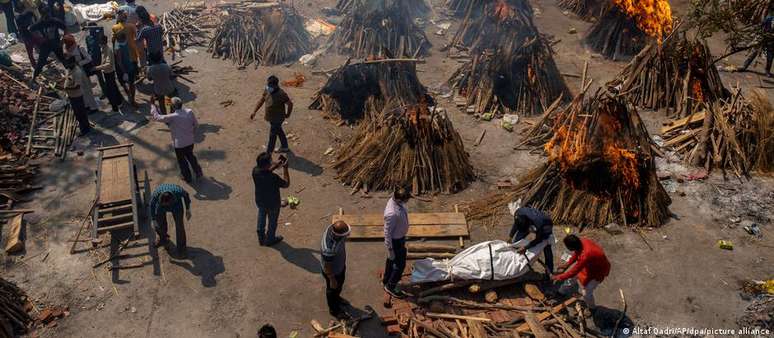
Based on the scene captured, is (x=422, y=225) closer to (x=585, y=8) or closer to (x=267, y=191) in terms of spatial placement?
(x=267, y=191)

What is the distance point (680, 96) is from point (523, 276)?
785cm

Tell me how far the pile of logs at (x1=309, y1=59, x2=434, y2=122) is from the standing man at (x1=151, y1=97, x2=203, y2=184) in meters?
3.98

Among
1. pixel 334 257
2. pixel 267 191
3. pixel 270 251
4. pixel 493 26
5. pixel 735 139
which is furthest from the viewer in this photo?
pixel 493 26

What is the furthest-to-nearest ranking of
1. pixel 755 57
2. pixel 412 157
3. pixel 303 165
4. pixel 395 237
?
1. pixel 755 57
2. pixel 303 165
3. pixel 412 157
4. pixel 395 237

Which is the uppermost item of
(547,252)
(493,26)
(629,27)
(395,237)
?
(629,27)

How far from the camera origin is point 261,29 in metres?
16.6

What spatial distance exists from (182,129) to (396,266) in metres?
5.02

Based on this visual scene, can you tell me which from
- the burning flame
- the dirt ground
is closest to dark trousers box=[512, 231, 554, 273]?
the dirt ground

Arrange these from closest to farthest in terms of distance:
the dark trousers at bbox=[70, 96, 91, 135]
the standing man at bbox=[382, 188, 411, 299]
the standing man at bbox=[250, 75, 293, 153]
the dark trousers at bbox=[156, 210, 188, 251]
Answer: the standing man at bbox=[382, 188, 411, 299] → the dark trousers at bbox=[156, 210, 188, 251] → the standing man at bbox=[250, 75, 293, 153] → the dark trousers at bbox=[70, 96, 91, 135]

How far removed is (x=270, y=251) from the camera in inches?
375

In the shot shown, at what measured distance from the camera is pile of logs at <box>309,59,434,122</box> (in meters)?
13.2

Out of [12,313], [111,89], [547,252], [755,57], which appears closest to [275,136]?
[111,89]

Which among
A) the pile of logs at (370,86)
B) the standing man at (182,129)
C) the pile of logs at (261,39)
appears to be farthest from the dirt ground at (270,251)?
the pile of logs at (261,39)

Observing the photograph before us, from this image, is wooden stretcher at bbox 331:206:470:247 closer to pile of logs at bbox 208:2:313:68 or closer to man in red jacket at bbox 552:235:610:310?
man in red jacket at bbox 552:235:610:310
